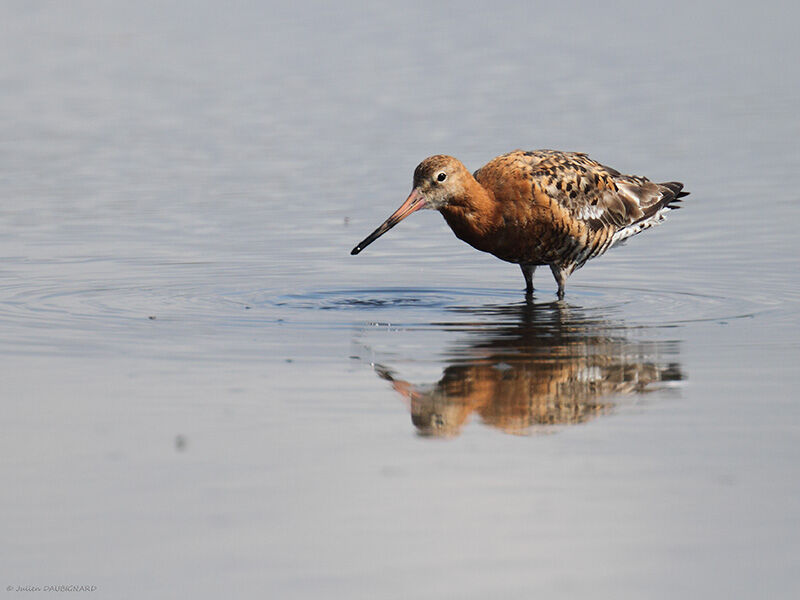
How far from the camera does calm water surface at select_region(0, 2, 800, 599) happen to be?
6.32 m

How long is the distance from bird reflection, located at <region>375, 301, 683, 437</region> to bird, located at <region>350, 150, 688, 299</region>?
903 mm

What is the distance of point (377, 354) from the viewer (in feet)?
33.3

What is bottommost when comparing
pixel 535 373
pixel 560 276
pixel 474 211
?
pixel 535 373

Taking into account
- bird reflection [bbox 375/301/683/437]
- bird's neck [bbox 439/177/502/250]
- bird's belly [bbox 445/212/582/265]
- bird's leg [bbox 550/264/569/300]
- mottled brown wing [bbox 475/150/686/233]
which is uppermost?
mottled brown wing [bbox 475/150/686/233]

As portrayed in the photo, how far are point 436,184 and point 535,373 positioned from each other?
301 cm

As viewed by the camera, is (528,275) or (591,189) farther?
(591,189)

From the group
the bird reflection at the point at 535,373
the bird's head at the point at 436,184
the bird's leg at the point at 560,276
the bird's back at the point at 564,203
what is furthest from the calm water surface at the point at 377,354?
the bird's head at the point at 436,184

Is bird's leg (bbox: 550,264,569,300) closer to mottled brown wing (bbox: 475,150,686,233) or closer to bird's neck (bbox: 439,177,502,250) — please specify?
mottled brown wing (bbox: 475,150,686,233)

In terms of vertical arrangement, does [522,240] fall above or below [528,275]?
above

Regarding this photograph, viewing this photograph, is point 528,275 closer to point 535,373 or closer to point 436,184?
point 436,184

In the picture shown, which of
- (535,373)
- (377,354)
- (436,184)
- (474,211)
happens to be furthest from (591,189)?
(535,373)

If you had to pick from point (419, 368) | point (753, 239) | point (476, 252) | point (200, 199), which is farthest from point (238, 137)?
point (419, 368)

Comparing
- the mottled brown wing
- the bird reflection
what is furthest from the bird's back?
the bird reflection

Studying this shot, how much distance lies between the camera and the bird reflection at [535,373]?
8430 millimetres
